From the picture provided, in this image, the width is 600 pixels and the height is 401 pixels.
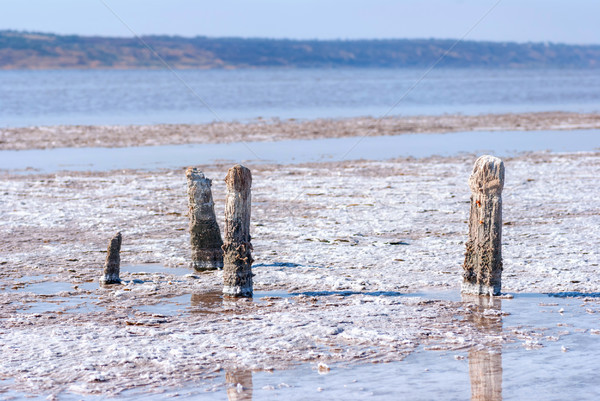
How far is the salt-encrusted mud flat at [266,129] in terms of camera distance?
29.8 meters

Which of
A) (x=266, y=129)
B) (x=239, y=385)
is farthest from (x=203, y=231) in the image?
(x=266, y=129)

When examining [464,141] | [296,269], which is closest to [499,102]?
[464,141]

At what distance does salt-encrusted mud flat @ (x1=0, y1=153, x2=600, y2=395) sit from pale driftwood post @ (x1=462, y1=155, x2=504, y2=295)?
38 cm

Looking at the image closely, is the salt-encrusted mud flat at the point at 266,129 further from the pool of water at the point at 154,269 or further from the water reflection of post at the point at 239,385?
the water reflection of post at the point at 239,385

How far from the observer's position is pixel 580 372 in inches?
283

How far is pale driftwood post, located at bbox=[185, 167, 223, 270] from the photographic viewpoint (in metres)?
11.2

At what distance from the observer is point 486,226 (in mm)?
9414

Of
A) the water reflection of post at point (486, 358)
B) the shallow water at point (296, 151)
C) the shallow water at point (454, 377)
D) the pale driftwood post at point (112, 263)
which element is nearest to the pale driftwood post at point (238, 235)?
the pale driftwood post at point (112, 263)

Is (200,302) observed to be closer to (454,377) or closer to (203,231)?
(203,231)

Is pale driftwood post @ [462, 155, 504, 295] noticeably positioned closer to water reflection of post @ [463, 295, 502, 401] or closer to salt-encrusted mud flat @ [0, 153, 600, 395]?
water reflection of post @ [463, 295, 502, 401]

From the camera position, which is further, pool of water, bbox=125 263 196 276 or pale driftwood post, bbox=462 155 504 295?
pool of water, bbox=125 263 196 276

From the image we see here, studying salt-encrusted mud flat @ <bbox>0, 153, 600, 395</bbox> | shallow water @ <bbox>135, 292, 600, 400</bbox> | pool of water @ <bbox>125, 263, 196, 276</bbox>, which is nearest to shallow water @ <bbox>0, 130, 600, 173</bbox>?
salt-encrusted mud flat @ <bbox>0, 153, 600, 395</bbox>

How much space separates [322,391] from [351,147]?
68.2 ft

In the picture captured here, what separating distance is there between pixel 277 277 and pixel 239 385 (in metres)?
3.75
